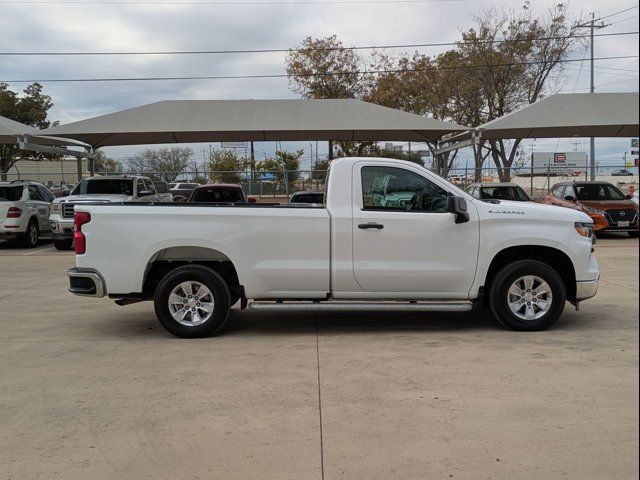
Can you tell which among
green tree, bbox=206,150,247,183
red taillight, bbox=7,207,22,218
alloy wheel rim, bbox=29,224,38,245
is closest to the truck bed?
red taillight, bbox=7,207,22,218

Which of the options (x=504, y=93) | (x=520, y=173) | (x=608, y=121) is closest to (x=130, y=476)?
(x=608, y=121)

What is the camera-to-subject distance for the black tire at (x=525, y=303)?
21.2ft

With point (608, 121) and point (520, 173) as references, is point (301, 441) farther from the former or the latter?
point (520, 173)

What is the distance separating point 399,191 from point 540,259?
186 centimetres

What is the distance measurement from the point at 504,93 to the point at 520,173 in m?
5.23

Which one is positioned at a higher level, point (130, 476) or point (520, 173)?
point (520, 173)

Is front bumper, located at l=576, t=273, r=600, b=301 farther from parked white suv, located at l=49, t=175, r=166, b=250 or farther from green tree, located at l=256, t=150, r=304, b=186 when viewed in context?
green tree, located at l=256, t=150, r=304, b=186

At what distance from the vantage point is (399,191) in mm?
6625

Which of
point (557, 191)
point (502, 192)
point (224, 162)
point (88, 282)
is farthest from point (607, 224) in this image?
point (224, 162)

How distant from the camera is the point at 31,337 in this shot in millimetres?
6727

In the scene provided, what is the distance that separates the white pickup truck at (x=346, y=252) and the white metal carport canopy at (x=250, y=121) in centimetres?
1322

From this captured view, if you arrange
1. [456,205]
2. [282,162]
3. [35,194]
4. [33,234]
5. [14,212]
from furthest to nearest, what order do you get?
[282,162], [35,194], [33,234], [14,212], [456,205]

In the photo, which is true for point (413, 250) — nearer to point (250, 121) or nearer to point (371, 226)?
point (371, 226)

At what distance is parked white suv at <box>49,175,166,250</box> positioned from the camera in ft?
48.6
